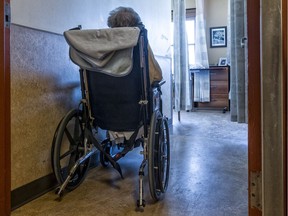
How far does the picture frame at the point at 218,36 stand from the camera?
660cm

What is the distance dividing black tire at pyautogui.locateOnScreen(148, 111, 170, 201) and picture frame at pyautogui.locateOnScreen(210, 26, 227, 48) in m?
5.21

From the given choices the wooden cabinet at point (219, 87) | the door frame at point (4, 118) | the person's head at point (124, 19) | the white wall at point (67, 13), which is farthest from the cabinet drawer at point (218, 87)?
the door frame at point (4, 118)

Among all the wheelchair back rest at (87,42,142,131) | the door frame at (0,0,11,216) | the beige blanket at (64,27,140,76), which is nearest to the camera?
the door frame at (0,0,11,216)

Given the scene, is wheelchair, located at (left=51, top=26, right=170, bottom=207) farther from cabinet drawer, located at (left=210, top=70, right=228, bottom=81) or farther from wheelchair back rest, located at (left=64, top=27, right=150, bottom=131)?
cabinet drawer, located at (left=210, top=70, right=228, bottom=81)

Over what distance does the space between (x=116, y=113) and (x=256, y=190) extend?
1.16m

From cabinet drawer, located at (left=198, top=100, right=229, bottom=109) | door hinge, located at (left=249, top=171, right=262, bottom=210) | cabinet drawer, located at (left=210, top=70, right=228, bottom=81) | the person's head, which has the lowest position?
cabinet drawer, located at (left=198, top=100, right=229, bottom=109)

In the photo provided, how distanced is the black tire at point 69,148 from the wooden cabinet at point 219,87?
4.58 metres

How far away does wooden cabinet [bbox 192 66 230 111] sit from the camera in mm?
6070

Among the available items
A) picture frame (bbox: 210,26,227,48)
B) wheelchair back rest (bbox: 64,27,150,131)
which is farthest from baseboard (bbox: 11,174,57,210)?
picture frame (bbox: 210,26,227,48)

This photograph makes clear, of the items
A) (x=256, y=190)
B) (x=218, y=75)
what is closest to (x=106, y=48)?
(x=256, y=190)

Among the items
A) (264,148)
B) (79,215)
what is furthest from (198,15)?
(264,148)

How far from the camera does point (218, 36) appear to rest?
6656 mm

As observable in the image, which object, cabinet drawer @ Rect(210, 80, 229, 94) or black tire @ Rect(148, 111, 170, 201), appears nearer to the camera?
black tire @ Rect(148, 111, 170, 201)

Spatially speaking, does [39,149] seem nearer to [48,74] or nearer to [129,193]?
[48,74]
